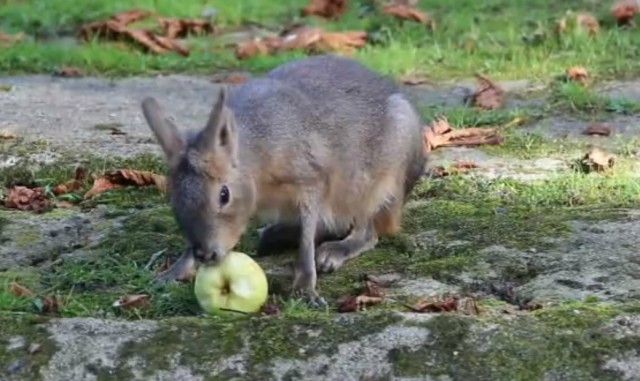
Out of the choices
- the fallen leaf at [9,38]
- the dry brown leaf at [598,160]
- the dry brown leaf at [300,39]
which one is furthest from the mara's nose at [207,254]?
the fallen leaf at [9,38]

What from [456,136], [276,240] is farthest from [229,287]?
[456,136]

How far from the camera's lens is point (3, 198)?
17.1ft

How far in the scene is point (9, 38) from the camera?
839 cm

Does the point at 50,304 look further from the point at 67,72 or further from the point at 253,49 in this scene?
the point at 253,49

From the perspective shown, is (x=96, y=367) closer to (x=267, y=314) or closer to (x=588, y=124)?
(x=267, y=314)

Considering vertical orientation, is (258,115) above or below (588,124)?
above

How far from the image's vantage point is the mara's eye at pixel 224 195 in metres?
3.98

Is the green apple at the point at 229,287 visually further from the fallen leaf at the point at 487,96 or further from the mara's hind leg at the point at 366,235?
the fallen leaf at the point at 487,96

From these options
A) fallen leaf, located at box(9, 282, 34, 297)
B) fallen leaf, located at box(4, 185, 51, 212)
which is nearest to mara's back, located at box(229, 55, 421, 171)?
fallen leaf, located at box(9, 282, 34, 297)

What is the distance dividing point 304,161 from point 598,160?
174 centimetres

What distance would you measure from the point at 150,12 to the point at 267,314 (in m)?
5.33

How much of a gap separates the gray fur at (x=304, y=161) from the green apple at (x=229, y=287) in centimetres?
5

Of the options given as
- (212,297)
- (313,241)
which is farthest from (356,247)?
(212,297)

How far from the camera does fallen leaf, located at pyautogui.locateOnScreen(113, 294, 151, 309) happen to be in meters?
3.99
